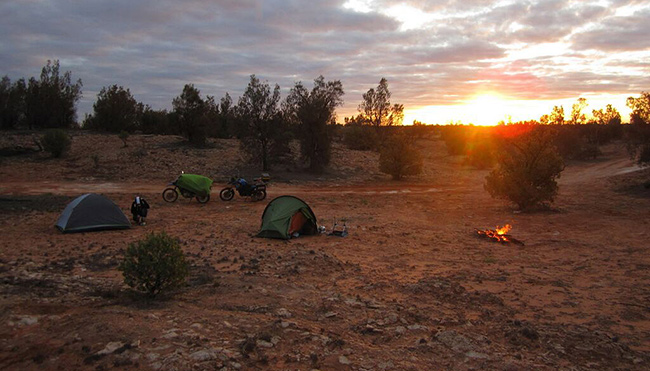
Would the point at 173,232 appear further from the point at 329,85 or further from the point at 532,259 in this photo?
the point at 329,85

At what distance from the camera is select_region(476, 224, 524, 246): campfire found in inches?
490

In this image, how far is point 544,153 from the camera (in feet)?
57.6

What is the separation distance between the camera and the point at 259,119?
90.0ft

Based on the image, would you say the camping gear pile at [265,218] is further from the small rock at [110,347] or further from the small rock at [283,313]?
the small rock at [110,347]

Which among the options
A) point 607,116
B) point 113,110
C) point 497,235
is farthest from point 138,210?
point 607,116

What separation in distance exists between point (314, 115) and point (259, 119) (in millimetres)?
3621

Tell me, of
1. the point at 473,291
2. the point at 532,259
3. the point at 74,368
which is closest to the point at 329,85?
the point at 532,259

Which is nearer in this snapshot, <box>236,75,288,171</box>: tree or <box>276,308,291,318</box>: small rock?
<box>276,308,291,318</box>: small rock

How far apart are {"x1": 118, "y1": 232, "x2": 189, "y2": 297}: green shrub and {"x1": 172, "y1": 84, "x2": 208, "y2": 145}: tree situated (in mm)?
27989

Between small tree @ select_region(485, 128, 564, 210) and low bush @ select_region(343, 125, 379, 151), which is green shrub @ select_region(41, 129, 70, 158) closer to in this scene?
low bush @ select_region(343, 125, 379, 151)

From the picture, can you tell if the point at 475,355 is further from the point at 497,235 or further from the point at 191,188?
the point at 191,188

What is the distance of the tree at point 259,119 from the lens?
27250 millimetres

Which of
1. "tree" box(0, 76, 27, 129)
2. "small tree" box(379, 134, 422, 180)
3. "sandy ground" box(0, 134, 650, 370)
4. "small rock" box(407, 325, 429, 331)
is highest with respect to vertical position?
"tree" box(0, 76, 27, 129)

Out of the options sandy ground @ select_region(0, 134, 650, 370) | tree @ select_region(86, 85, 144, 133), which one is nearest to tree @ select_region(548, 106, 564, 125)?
sandy ground @ select_region(0, 134, 650, 370)
